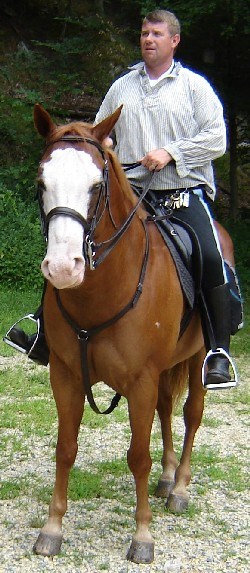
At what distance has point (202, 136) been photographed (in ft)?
13.3

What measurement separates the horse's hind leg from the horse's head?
39.1 inches

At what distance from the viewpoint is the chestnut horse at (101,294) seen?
3.09 m

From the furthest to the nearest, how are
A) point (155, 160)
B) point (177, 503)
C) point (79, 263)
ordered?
point (177, 503), point (155, 160), point (79, 263)

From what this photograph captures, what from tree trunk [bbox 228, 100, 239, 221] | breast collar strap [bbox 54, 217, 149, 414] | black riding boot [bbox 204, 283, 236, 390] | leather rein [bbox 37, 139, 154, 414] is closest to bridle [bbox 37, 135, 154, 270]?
leather rein [bbox 37, 139, 154, 414]

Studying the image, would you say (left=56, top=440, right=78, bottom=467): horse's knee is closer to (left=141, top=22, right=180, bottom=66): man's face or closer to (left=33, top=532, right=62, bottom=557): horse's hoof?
(left=33, top=532, right=62, bottom=557): horse's hoof

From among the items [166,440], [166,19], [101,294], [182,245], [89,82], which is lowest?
[166,440]

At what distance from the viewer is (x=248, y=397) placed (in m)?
7.50

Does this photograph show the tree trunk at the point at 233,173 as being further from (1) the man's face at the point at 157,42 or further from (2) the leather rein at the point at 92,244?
(2) the leather rein at the point at 92,244

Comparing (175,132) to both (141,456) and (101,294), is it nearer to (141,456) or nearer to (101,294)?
(101,294)

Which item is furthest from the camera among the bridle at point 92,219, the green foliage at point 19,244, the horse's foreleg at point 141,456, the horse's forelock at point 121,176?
the green foliage at point 19,244

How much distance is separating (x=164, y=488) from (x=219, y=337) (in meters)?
1.21

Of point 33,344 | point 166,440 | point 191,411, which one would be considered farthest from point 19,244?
point 33,344

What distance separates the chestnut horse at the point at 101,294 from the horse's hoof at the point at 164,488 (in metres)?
0.90

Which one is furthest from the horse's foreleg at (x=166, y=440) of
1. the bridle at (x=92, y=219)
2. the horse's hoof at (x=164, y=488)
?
the bridle at (x=92, y=219)
